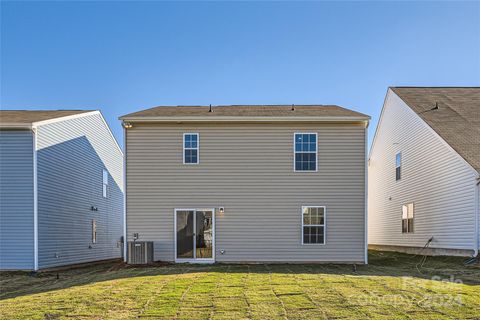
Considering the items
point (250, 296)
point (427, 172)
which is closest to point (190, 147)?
point (250, 296)

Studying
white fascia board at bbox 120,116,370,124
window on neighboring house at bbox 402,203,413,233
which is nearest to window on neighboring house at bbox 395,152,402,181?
window on neighboring house at bbox 402,203,413,233

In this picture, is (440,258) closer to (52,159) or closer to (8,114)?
(52,159)

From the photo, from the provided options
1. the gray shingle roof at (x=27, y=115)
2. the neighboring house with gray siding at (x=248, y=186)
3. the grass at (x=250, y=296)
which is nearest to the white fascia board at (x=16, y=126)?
the gray shingle roof at (x=27, y=115)

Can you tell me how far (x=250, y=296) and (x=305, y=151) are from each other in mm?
6909

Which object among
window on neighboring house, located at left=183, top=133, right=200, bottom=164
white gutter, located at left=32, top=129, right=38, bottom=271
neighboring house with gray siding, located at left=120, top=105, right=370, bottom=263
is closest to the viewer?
white gutter, located at left=32, top=129, right=38, bottom=271

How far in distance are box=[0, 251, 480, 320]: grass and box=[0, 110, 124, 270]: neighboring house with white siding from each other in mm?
2477

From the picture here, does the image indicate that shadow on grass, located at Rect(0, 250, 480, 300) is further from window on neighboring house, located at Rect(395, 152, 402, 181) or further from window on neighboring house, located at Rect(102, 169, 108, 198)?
window on neighboring house, located at Rect(102, 169, 108, 198)

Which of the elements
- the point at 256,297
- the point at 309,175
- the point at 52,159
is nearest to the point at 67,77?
the point at 52,159

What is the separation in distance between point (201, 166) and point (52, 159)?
5.28 m

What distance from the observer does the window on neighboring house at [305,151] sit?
45.7ft

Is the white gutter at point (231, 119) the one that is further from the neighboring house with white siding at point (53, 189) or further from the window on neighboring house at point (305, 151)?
the neighboring house with white siding at point (53, 189)

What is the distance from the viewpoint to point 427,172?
645 inches

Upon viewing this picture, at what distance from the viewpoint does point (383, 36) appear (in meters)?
16.0

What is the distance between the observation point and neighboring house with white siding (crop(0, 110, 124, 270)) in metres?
13.2
